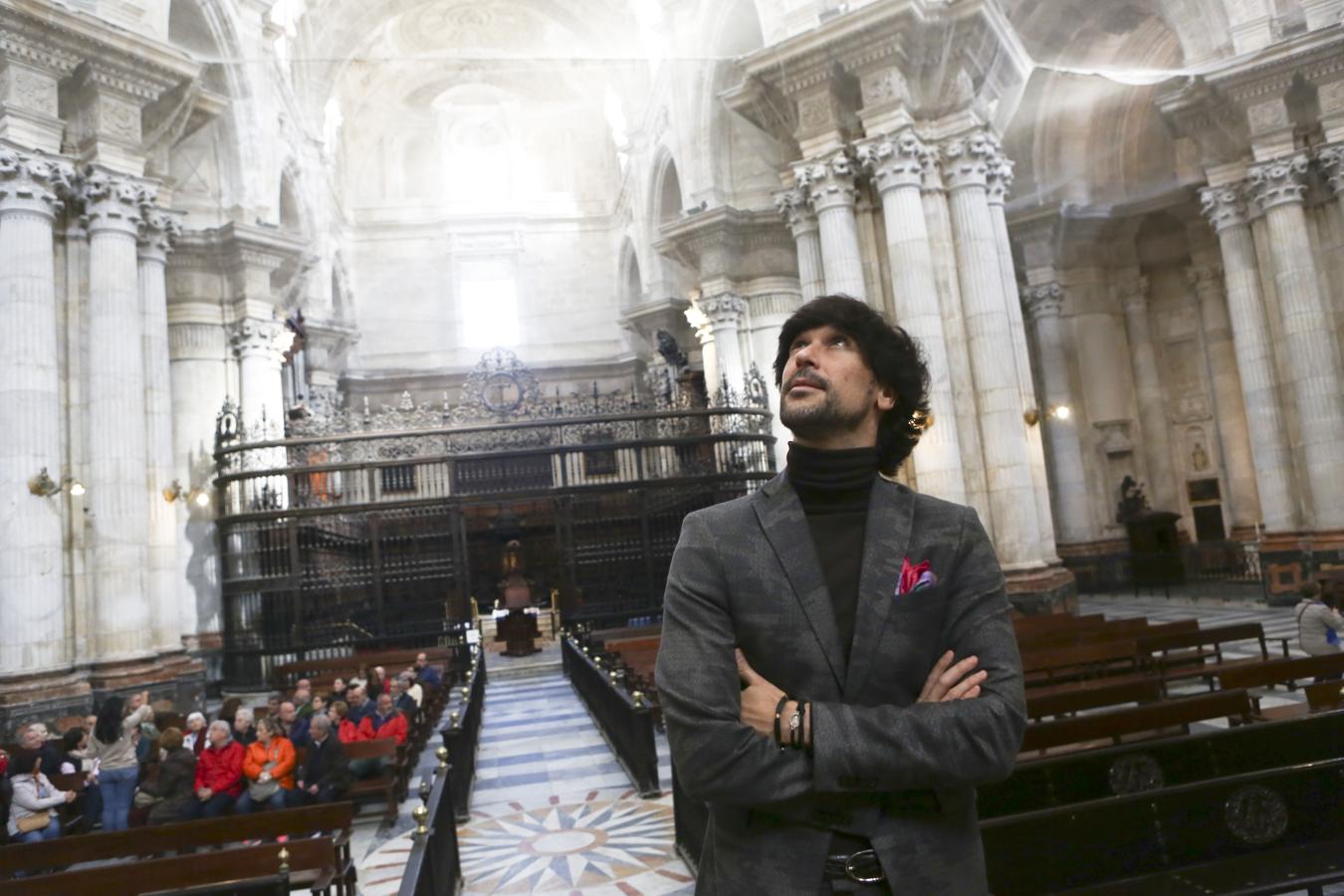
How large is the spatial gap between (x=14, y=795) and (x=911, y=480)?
1068 cm

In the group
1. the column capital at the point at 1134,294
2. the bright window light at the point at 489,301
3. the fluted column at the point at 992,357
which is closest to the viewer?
the fluted column at the point at 992,357

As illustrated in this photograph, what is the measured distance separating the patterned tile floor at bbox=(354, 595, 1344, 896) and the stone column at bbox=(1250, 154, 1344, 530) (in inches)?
198

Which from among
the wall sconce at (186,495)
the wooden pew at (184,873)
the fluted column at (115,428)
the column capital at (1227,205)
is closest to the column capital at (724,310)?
the column capital at (1227,205)

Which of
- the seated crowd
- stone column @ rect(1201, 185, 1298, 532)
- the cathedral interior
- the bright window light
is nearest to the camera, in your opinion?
the seated crowd

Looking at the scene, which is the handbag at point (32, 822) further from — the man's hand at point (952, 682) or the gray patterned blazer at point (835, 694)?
the man's hand at point (952, 682)

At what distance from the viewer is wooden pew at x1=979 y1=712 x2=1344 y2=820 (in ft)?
13.0

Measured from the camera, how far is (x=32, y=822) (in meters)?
6.46

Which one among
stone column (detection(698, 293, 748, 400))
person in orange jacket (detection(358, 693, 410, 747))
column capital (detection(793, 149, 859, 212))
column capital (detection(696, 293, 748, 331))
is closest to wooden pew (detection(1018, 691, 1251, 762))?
person in orange jacket (detection(358, 693, 410, 747))

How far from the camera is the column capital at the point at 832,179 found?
1351 centimetres

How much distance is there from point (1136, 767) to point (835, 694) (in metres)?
2.98

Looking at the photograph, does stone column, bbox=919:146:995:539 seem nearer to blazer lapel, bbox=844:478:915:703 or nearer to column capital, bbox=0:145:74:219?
blazer lapel, bbox=844:478:915:703

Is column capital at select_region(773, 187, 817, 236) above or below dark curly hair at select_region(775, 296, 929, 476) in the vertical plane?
above

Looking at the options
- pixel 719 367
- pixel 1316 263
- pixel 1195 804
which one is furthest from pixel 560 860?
pixel 1316 263

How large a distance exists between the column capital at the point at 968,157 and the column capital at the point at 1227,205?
614 cm
